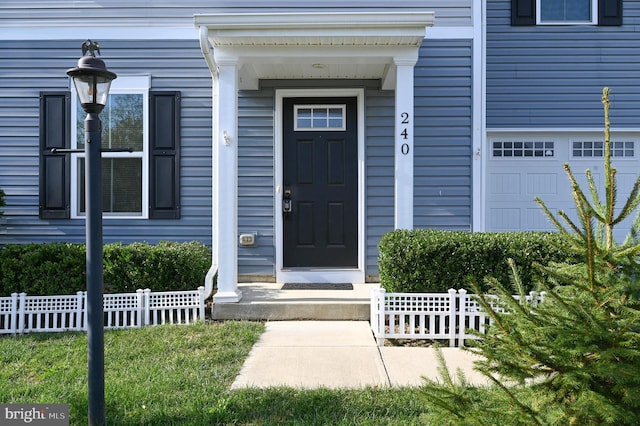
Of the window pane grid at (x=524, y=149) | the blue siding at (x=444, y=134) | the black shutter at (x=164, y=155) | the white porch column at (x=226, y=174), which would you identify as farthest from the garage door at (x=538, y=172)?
the black shutter at (x=164, y=155)

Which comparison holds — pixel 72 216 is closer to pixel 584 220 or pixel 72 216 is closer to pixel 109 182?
pixel 109 182

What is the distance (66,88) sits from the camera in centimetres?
589

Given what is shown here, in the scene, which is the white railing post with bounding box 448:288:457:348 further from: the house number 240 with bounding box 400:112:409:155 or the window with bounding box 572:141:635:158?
the window with bounding box 572:141:635:158

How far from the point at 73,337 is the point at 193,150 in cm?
257

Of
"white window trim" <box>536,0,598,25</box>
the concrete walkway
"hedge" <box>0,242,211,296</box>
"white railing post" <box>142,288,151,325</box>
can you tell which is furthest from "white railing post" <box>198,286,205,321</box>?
"white window trim" <box>536,0,598,25</box>

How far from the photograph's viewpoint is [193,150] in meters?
5.89

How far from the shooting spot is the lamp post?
8.40ft

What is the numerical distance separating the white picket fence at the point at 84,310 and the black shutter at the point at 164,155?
1.43 meters

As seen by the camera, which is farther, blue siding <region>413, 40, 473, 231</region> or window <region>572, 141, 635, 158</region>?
window <region>572, 141, 635, 158</region>

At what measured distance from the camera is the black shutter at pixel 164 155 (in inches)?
229

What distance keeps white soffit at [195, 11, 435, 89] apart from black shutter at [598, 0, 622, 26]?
11.7 ft

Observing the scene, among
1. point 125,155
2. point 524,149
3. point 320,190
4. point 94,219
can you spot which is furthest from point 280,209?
point 524,149

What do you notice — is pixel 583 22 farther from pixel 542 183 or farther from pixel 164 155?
pixel 164 155

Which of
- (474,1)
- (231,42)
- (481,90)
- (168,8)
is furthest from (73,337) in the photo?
(474,1)
